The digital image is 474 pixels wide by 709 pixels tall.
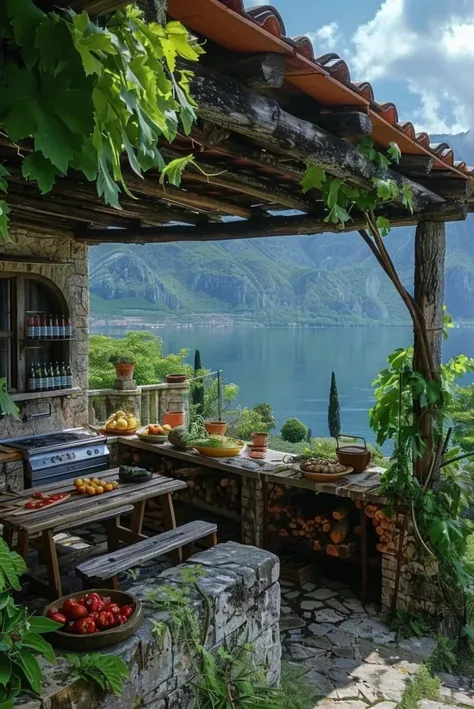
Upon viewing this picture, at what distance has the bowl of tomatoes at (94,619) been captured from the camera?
7.94ft

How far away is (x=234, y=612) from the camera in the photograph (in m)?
3.16

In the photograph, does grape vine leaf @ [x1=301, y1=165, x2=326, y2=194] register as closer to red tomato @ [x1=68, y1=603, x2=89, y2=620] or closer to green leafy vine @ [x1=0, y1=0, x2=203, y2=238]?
green leafy vine @ [x1=0, y1=0, x2=203, y2=238]

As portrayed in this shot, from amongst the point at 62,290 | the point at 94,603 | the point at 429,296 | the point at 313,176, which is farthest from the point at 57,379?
the point at 94,603

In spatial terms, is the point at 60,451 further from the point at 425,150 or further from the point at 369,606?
the point at 425,150

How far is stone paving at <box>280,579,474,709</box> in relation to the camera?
378 centimetres

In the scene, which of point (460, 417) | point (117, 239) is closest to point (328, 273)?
point (460, 417)

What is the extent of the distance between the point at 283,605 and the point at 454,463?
68.0 inches

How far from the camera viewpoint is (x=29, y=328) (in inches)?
258

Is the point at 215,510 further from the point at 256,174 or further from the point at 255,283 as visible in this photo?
the point at 255,283

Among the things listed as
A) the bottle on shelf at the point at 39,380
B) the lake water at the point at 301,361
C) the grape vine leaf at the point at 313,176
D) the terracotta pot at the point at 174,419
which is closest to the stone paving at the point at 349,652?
the terracotta pot at the point at 174,419

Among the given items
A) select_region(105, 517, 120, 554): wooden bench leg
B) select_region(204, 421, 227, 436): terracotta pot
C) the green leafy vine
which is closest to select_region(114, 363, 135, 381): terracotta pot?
select_region(204, 421, 227, 436): terracotta pot

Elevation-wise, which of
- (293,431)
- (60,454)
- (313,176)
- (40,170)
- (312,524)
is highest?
(313,176)

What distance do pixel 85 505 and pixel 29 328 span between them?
8.86 ft

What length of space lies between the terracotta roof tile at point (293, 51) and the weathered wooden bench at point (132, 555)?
2.82 metres
